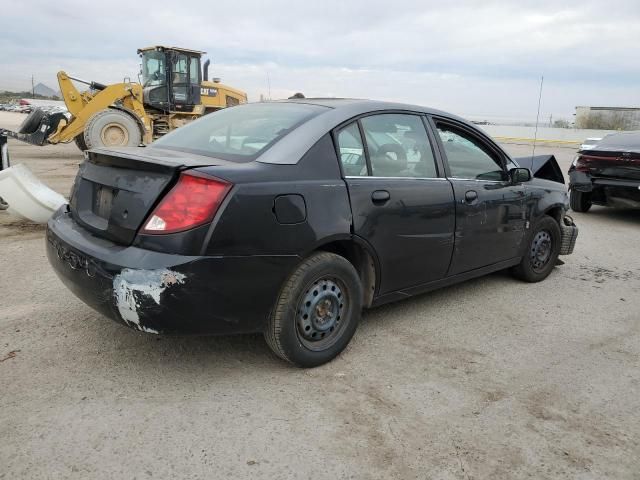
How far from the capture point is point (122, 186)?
2932 millimetres

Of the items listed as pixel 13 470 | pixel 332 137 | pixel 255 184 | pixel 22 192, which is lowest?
pixel 13 470

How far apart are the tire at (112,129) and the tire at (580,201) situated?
978 cm

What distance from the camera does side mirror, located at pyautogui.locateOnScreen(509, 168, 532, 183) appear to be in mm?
4445

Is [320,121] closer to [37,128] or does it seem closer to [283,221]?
[283,221]

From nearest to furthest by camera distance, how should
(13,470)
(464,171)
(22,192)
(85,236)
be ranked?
(13,470) < (85,236) < (464,171) < (22,192)

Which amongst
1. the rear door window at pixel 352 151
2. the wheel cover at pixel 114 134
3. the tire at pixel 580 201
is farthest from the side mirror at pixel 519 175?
the wheel cover at pixel 114 134

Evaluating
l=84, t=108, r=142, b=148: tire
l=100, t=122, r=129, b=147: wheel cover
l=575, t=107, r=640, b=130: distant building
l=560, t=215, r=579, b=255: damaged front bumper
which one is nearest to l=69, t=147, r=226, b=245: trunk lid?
l=560, t=215, r=579, b=255: damaged front bumper

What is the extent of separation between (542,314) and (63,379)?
340 cm

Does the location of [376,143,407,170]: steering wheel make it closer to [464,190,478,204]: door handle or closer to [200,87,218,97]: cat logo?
[464,190,478,204]: door handle

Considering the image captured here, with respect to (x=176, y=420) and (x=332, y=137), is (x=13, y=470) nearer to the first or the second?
(x=176, y=420)

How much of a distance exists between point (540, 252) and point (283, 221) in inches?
122

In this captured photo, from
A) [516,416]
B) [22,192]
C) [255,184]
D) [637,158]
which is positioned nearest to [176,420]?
[255,184]

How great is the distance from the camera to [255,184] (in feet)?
9.03

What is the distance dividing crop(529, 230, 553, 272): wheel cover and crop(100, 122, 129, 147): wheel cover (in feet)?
37.0
